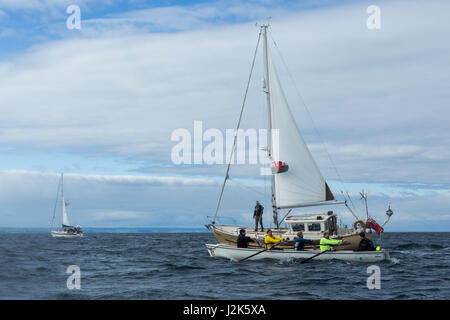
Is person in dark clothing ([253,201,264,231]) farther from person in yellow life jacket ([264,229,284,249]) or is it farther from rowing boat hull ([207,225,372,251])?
person in yellow life jacket ([264,229,284,249])

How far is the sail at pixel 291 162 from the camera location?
34.3 metres

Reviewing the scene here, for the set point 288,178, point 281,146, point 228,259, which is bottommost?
point 228,259

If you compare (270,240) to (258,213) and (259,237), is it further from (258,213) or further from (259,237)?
(258,213)

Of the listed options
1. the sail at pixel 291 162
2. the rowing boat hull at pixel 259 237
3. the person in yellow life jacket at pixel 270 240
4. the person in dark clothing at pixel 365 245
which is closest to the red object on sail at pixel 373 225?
the rowing boat hull at pixel 259 237

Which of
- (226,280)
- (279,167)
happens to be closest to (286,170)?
(279,167)

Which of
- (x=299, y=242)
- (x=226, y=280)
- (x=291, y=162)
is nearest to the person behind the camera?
(x=226, y=280)

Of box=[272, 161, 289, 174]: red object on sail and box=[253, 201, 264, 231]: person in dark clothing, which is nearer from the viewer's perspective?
box=[272, 161, 289, 174]: red object on sail

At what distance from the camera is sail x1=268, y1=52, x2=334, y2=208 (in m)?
34.3

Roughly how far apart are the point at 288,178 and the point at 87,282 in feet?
56.0

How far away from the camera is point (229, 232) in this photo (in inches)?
1407

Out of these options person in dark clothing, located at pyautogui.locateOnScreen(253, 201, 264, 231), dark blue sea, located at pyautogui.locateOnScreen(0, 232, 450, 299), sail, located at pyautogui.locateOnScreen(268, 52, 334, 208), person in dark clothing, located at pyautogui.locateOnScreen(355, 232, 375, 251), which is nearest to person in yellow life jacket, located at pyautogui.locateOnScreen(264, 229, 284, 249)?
dark blue sea, located at pyautogui.locateOnScreen(0, 232, 450, 299)

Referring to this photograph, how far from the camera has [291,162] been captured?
34.7 metres
